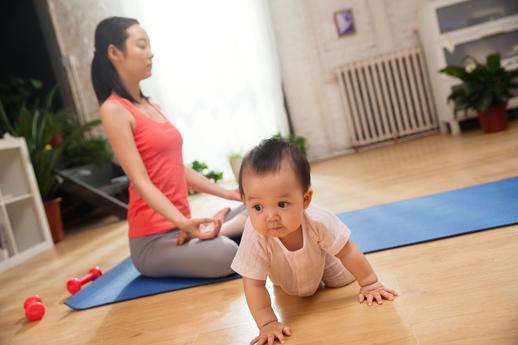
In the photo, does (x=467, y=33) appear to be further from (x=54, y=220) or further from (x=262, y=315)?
(x=54, y=220)

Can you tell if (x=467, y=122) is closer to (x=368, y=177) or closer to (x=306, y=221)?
(x=368, y=177)

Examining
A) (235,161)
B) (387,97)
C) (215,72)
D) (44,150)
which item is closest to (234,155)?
(235,161)

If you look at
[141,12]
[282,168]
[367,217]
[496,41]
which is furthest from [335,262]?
[141,12]

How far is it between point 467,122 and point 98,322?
138 inches

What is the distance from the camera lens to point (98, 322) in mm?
1234

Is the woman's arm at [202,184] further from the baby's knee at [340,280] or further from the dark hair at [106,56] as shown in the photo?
the baby's knee at [340,280]

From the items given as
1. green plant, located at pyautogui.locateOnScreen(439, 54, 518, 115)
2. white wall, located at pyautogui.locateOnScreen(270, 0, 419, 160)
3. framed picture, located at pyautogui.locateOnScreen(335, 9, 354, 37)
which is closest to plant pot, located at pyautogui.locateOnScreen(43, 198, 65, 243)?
white wall, located at pyautogui.locateOnScreen(270, 0, 419, 160)

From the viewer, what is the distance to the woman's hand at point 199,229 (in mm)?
1340

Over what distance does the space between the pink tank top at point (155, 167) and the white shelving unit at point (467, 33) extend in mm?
2706

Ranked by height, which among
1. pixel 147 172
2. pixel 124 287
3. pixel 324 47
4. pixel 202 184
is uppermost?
pixel 324 47

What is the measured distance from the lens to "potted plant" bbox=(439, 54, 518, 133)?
3010 millimetres

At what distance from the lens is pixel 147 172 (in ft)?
4.85

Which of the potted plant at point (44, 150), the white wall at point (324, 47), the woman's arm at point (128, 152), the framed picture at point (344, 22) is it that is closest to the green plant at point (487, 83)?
the white wall at point (324, 47)

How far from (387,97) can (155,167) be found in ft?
10.1
